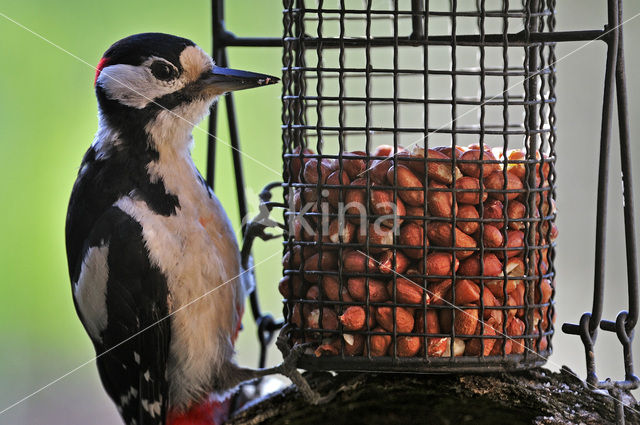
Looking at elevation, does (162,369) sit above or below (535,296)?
below

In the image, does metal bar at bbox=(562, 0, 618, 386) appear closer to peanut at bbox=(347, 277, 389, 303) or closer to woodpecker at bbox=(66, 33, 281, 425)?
peanut at bbox=(347, 277, 389, 303)

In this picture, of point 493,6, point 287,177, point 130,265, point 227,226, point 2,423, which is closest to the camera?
point 287,177

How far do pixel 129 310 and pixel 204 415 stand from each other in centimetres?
32

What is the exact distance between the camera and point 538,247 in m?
1.41

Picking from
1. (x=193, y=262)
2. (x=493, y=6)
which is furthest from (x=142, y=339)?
(x=493, y=6)

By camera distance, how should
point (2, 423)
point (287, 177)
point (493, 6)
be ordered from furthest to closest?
point (2, 423), point (493, 6), point (287, 177)

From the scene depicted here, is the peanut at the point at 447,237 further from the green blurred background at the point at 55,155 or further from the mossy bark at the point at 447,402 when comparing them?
the green blurred background at the point at 55,155

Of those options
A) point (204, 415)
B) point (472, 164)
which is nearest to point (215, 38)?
point (472, 164)

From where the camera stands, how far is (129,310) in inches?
68.7

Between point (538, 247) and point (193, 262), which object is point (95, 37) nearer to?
point (193, 262)

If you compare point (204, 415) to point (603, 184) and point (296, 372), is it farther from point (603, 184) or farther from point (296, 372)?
point (603, 184)

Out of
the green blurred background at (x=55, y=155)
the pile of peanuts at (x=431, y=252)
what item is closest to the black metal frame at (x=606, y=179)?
the pile of peanuts at (x=431, y=252)

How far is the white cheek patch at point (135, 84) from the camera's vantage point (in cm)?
169

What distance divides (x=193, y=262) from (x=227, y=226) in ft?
0.52
